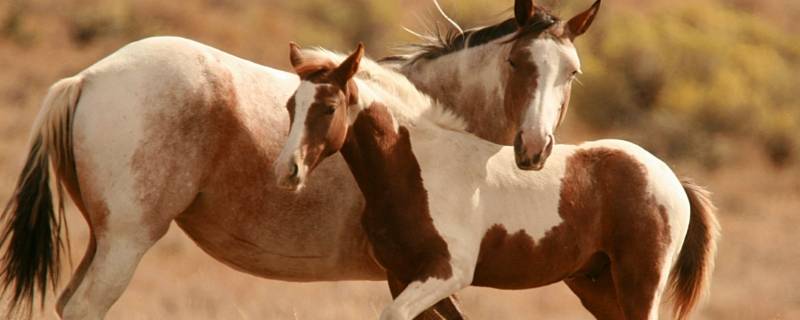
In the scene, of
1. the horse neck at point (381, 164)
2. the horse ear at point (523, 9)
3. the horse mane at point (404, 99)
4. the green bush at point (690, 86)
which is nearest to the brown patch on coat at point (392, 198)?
the horse neck at point (381, 164)

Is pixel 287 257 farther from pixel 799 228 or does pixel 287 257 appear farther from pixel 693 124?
pixel 693 124

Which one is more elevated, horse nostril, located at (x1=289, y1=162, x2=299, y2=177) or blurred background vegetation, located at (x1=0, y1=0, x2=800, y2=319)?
horse nostril, located at (x1=289, y1=162, x2=299, y2=177)

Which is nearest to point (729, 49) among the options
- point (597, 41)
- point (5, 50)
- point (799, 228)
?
point (597, 41)

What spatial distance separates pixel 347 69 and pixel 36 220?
63.8 inches

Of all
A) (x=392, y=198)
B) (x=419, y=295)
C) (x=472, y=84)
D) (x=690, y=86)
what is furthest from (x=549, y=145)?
(x=690, y=86)

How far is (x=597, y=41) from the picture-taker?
81.6ft

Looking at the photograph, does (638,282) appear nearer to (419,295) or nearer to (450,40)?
(419,295)

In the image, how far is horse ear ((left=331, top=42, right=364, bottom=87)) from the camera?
5.22 m

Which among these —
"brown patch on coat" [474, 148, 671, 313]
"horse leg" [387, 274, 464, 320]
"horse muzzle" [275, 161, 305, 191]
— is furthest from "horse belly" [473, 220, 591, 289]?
"horse muzzle" [275, 161, 305, 191]

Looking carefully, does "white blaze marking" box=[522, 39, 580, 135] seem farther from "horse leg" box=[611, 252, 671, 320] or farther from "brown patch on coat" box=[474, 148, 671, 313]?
"horse leg" box=[611, 252, 671, 320]

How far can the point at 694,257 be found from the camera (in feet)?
20.6

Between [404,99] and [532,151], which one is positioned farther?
[404,99]

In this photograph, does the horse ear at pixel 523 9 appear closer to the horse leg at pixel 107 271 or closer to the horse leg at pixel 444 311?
the horse leg at pixel 444 311

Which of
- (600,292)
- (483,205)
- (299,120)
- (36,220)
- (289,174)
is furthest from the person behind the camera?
(600,292)
